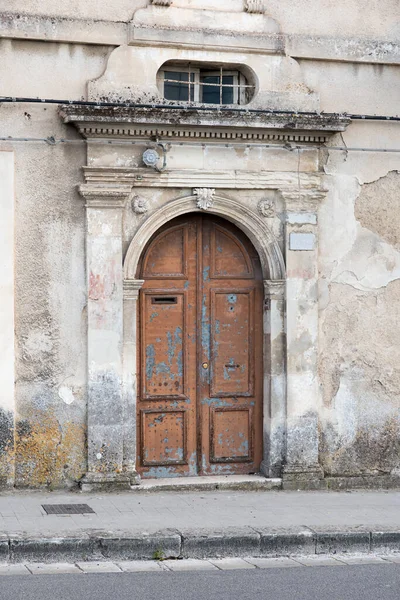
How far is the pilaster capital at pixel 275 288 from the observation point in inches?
432

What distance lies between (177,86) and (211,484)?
4.05 metres

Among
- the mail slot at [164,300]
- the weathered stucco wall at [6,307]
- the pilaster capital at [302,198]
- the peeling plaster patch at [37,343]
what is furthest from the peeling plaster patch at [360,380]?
the weathered stucco wall at [6,307]

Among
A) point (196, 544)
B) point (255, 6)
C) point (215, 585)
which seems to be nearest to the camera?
point (215, 585)

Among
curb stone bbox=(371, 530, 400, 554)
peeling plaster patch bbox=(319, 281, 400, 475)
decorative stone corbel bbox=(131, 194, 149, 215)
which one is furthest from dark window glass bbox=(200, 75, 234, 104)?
curb stone bbox=(371, 530, 400, 554)

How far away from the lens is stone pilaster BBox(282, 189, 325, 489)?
36.0 ft

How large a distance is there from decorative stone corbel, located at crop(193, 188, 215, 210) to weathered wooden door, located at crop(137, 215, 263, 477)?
1.15ft

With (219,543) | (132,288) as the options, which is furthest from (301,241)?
(219,543)

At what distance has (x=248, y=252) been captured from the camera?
1121cm

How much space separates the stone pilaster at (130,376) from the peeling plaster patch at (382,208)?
8.20ft

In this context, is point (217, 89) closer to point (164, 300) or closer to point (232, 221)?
point (232, 221)

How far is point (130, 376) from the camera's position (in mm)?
10617

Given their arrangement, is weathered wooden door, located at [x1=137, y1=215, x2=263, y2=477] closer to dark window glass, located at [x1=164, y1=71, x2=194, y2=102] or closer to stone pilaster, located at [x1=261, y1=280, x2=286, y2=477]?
stone pilaster, located at [x1=261, y1=280, x2=286, y2=477]

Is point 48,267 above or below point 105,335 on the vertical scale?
above

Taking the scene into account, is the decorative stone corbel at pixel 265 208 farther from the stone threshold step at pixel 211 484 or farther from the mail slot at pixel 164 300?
the stone threshold step at pixel 211 484
